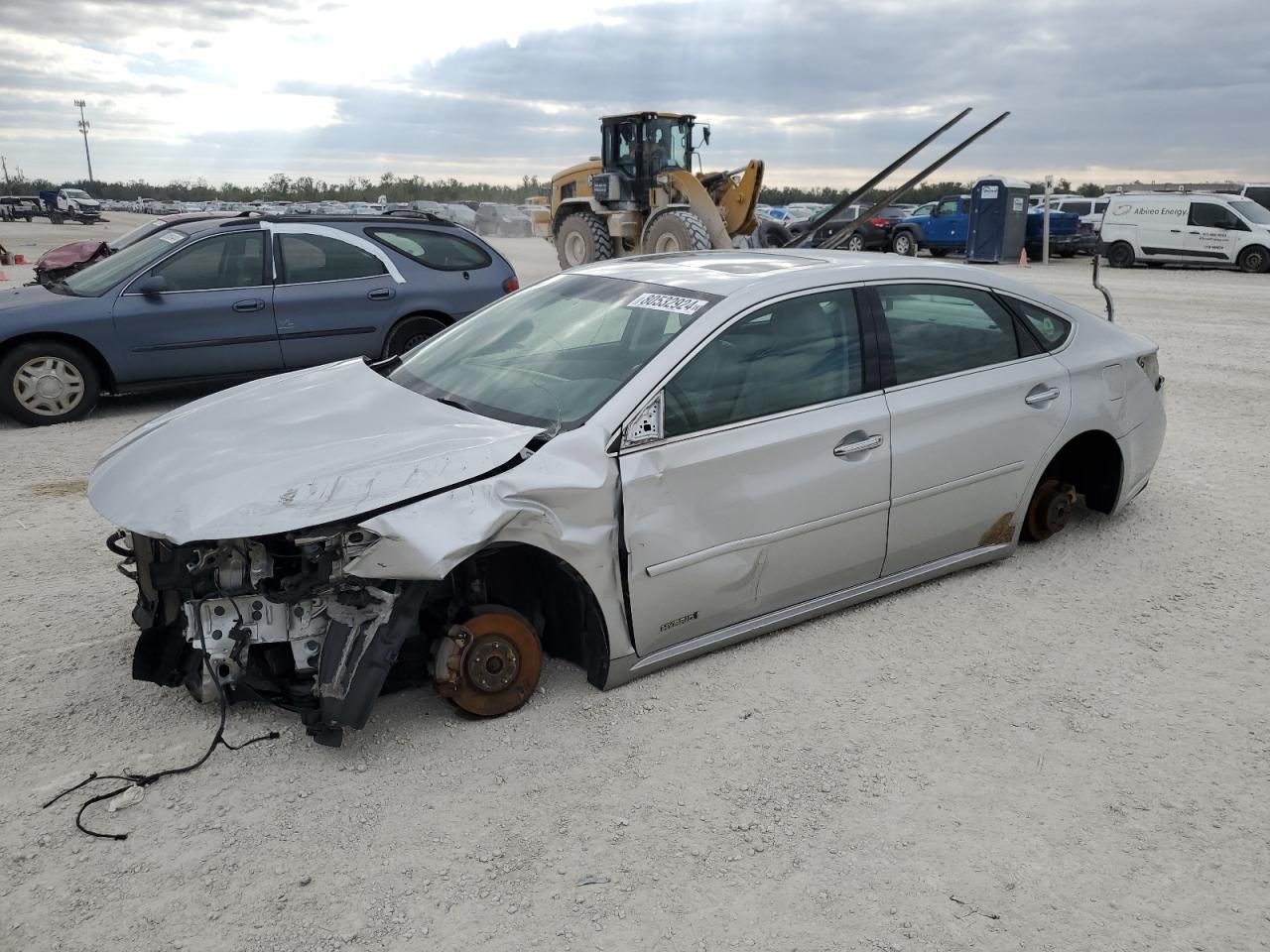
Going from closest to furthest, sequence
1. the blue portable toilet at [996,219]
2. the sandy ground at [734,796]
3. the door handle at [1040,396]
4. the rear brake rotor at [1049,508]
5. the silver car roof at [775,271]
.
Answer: the sandy ground at [734,796] → the silver car roof at [775,271] → the door handle at [1040,396] → the rear brake rotor at [1049,508] → the blue portable toilet at [996,219]

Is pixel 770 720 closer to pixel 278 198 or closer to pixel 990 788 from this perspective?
pixel 990 788

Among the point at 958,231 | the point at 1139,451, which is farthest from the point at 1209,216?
the point at 1139,451

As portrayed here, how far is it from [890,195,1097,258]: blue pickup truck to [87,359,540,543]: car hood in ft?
80.1

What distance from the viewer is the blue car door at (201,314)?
25.2 feet

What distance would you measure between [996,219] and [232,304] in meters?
20.7

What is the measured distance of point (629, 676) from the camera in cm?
355

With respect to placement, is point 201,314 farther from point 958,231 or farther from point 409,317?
point 958,231

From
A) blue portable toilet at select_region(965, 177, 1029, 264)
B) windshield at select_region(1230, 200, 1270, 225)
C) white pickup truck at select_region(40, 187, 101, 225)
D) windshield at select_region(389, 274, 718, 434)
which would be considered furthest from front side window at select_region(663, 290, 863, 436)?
white pickup truck at select_region(40, 187, 101, 225)

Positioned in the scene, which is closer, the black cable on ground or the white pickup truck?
the black cable on ground

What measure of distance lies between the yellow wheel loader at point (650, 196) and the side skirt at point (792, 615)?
36.4 feet

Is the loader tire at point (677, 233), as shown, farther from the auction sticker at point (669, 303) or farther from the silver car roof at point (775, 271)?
the auction sticker at point (669, 303)

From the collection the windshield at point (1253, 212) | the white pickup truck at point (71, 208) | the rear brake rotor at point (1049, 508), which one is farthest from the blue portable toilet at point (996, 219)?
the white pickup truck at point (71, 208)

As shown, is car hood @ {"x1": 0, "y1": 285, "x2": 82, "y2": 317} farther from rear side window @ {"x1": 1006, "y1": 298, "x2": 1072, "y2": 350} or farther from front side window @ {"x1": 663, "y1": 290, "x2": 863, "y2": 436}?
rear side window @ {"x1": 1006, "y1": 298, "x2": 1072, "y2": 350}

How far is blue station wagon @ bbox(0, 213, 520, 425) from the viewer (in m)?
7.58
